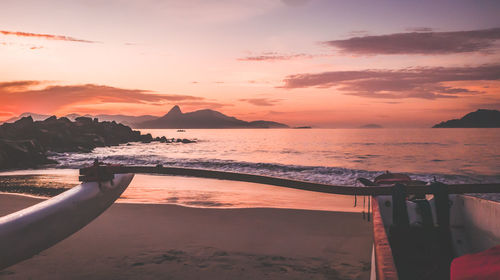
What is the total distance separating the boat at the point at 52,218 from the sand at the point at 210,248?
2.06 feet

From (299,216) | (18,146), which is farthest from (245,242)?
(18,146)

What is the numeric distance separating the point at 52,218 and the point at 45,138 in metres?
36.3

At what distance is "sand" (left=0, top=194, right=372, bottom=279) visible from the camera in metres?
5.09

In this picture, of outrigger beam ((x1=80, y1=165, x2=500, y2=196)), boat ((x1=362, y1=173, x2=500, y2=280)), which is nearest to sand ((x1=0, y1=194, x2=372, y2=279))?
boat ((x1=362, y1=173, x2=500, y2=280))

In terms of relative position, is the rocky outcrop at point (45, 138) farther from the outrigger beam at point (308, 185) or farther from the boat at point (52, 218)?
the outrigger beam at point (308, 185)

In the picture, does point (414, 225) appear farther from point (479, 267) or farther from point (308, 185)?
A: point (479, 267)

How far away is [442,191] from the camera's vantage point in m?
4.52

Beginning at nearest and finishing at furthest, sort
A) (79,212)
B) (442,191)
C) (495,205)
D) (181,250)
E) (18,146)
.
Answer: (495,205), (442,191), (79,212), (181,250), (18,146)

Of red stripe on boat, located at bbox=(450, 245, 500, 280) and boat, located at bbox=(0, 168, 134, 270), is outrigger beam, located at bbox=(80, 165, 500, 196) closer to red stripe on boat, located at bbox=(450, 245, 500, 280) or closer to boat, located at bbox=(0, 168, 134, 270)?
boat, located at bbox=(0, 168, 134, 270)

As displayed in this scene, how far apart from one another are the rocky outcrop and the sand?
15193mm

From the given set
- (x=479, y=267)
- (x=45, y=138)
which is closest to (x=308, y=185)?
(x=479, y=267)

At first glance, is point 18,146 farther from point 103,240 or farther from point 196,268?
point 196,268

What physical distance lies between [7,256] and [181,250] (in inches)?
103

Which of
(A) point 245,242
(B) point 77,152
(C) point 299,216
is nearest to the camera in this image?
(A) point 245,242
